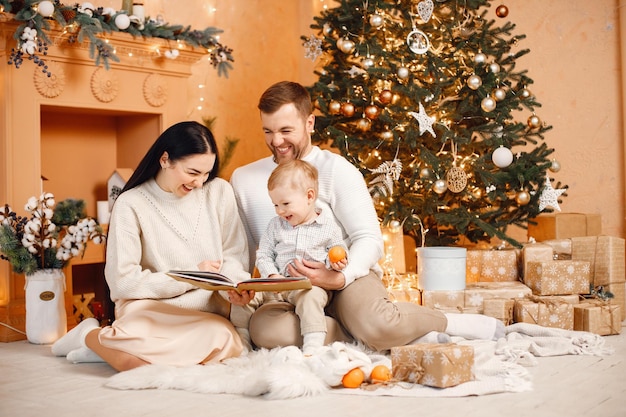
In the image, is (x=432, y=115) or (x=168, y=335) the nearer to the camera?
(x=168, y=335)

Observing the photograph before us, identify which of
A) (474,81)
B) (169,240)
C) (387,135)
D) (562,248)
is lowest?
(562,248)

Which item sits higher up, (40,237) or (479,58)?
(479,58)

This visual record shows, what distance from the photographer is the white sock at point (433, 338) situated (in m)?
2.83

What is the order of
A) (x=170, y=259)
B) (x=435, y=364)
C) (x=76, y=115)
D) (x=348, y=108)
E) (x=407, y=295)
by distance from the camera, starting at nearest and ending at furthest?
(x=435, y=364) < (x=170, y=259) < (x=407, y=295) < (x=348, y=108) < (x=76, y=115)

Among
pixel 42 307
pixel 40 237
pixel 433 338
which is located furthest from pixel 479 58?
pixel 42 307

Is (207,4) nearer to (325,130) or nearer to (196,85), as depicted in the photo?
(196,85)

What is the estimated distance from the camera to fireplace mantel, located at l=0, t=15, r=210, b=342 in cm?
345

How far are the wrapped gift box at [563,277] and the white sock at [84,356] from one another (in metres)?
2.02

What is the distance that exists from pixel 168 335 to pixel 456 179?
1.72 metres

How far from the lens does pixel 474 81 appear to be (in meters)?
3.64

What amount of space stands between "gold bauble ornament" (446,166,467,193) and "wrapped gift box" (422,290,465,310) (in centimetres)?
53

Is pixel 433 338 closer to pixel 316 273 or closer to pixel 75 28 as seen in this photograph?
pixel 316 273

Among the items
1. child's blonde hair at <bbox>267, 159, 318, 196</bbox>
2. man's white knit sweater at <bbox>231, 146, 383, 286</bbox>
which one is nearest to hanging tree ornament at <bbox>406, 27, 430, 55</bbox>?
man's white knit sweater at <bbox>231, 146, 383, 286</bbox>

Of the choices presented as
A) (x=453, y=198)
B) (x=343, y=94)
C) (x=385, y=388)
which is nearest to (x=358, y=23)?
(x=343, y=94)
